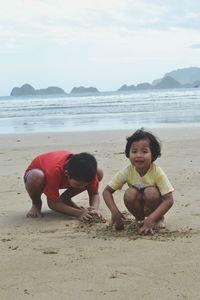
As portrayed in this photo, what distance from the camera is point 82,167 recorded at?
3980mm

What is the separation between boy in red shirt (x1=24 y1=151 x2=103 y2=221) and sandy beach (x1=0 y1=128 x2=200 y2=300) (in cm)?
12

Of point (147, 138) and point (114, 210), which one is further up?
point (147, 138)

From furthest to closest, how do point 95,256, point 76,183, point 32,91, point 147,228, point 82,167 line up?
point 32,91, point 76,183, point 82,167, point 147,228, point 95,256

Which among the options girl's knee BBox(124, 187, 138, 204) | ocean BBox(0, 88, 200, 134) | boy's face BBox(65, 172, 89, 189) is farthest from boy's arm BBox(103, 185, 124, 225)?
ocean BBox(0, 88, 200, 134)

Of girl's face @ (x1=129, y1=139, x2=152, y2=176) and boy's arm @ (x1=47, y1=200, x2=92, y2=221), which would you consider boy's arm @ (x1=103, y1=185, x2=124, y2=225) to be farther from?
boy's arm @ (x1=47, y1=200, x2=92, y2=221)

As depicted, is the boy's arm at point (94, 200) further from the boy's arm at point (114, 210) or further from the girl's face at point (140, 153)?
the girl's face at point (140, 153)

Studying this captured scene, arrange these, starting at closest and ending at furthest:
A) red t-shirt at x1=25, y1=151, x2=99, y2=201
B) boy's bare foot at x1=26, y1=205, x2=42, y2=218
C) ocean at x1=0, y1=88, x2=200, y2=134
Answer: red t-shirt at x1=25, y1=151, x2=99, y2=201 → boy's bare foot at x1=26, y1=205, x2=42, y2=218 → ocean at x1=0, y1=88, x2=200, y2=134

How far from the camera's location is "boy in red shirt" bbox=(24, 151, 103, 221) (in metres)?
4.02

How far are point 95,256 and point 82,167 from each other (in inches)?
41.1

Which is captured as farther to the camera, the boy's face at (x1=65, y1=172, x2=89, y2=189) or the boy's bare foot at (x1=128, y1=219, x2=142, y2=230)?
the boy's face at (x1=65, y1=172, x2=89, y2=189)

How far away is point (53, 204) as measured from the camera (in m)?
4.28

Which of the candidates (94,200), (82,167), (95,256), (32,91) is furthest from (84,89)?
(95,256)

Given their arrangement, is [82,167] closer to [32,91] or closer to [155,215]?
[155,215]

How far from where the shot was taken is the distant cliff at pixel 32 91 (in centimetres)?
9162
